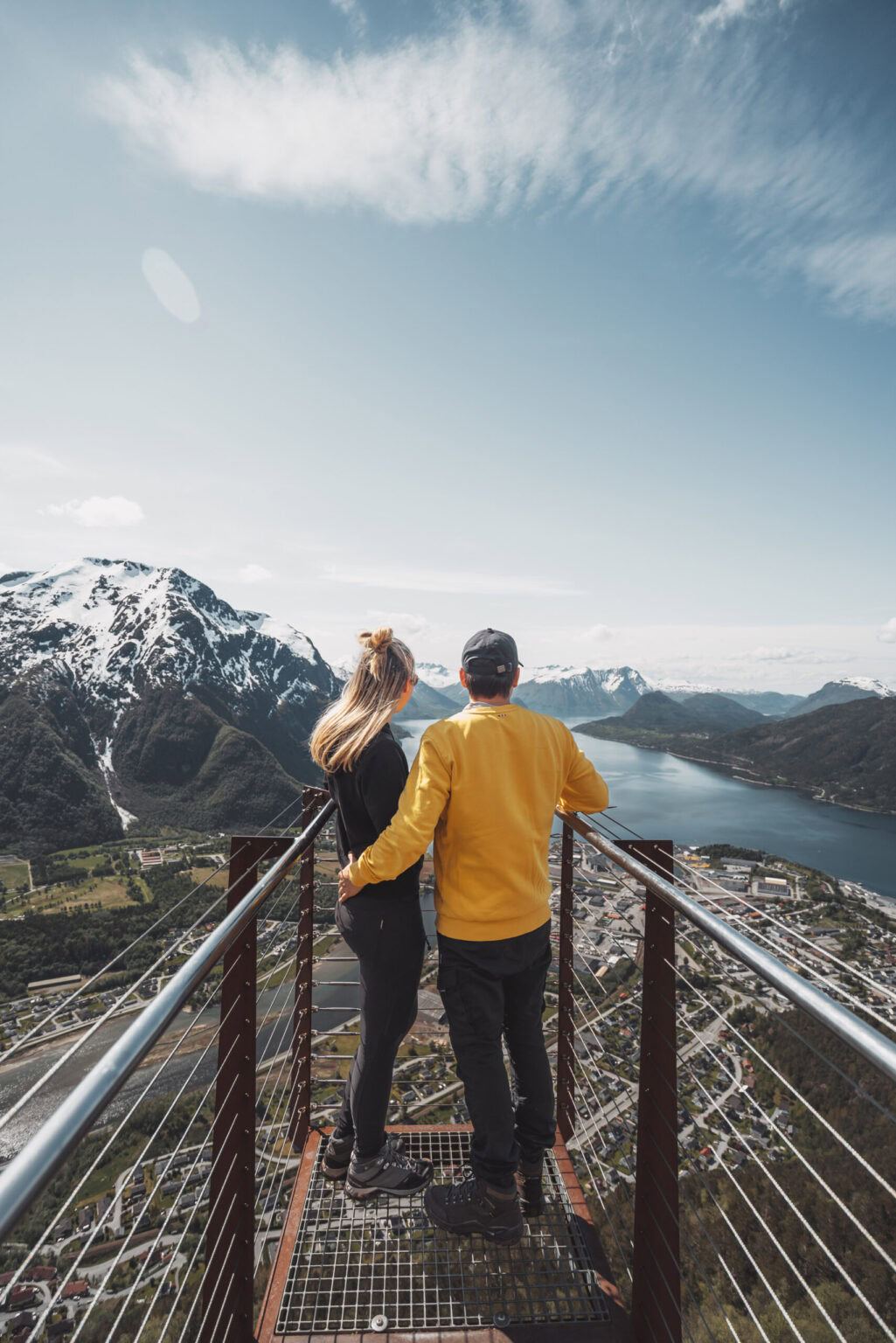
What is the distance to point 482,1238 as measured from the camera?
2.30 m

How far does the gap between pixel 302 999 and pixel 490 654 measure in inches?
68.0

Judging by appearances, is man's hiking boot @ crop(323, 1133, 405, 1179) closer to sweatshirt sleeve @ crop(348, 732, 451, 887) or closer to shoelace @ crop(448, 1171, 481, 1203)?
shoelace @ crop(448, 1171, 481, 1203)

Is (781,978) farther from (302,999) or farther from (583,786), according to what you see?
(302,999)

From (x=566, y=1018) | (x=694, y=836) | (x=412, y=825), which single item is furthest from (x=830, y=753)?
(x=412, y=825)

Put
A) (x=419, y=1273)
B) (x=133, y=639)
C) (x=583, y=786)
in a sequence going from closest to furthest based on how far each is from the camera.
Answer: (x=419, y=1273), (x=583, y=786), (x=133, y=639)

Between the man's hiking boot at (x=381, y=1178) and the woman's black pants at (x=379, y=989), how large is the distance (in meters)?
0.05

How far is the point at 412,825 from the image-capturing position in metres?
1.97

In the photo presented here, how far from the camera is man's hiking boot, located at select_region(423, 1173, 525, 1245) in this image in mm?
2154

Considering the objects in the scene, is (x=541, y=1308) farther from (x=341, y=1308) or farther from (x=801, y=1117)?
(x=801, y=1117)

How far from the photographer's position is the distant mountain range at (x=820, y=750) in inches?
2844

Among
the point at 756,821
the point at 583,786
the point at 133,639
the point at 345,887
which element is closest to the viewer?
the point at 345,887

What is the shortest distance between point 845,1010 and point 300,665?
143201 mm

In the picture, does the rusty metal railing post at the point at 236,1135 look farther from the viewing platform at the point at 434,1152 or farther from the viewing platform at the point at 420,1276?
the viewing platform at the point at 420,1276

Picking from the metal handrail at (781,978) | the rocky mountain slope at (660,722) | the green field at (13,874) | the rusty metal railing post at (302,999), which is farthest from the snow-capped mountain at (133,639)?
the metal handrail at (781,978)
